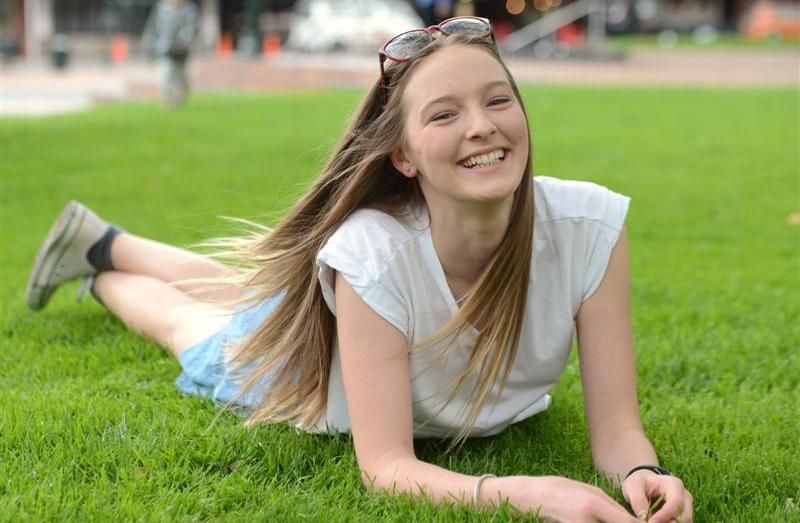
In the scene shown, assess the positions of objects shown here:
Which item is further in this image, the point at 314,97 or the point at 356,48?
the point at 356,48

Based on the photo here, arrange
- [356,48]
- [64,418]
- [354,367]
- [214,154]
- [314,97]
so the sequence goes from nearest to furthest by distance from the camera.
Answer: [354,367] < [64,418] < [214,154] < [314,97] < [356,48]

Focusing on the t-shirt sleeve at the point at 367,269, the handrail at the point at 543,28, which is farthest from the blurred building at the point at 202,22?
the t-shirt sleeve at the point at 367,269

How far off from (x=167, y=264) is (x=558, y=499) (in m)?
2.32

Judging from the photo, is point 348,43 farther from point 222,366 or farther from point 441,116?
point 441,116

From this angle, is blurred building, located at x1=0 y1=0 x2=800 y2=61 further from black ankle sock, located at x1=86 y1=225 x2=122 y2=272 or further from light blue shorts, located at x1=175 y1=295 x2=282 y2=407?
light blue shorts, located at x1=175 y1=295 x2=282 y2=407

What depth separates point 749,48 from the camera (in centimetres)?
3350

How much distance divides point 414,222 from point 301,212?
34 centimetres

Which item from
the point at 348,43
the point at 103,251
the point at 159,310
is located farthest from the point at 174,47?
the point at 348,43

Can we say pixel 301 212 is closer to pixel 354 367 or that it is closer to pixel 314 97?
pixel 354 367

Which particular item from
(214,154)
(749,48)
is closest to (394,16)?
(749,48)

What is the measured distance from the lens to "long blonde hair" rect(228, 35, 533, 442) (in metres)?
2.93

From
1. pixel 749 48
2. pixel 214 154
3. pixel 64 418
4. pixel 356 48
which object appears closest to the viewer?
pixel 64 418

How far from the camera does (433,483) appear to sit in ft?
8.93

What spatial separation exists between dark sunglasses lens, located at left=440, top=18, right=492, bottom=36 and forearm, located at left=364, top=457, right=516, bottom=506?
105 centimetres
